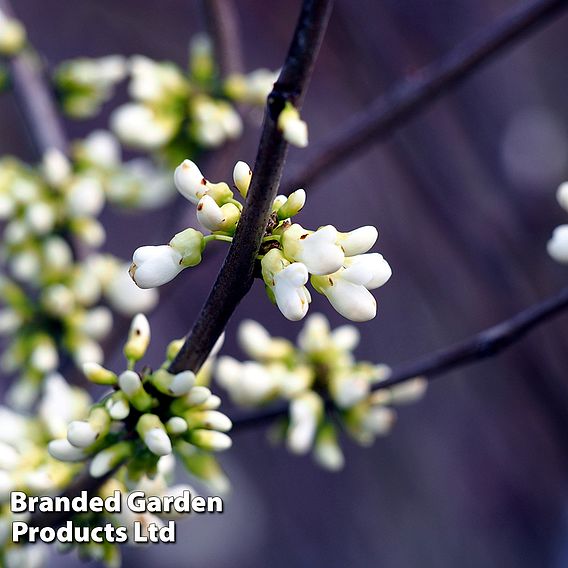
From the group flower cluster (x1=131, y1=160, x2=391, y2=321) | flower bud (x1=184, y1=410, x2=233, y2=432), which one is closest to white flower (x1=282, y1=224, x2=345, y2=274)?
flower cluster (x1=131, y1=160, x2=391, y2=321)

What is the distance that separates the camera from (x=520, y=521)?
229cm

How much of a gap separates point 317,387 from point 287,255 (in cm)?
47

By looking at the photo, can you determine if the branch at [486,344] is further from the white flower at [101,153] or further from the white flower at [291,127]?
the white flower at [101,153]

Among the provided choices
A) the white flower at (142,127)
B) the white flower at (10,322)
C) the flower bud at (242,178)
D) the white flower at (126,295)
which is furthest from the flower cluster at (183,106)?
the flower bud at (242,178)

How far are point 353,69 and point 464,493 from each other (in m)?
1.53

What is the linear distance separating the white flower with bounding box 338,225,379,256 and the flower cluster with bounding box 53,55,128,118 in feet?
2.33

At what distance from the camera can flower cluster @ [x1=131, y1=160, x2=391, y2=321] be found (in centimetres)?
60

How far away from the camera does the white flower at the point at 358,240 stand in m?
0.64

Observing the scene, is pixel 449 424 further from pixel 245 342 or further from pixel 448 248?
pixel 245 342

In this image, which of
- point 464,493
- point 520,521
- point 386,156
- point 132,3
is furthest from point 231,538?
point 132,3

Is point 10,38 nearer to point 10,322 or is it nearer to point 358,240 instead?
point 10,322

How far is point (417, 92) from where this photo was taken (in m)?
1.09

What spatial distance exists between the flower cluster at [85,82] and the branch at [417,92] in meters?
0.36

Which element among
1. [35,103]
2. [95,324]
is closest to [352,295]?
[95,324]
